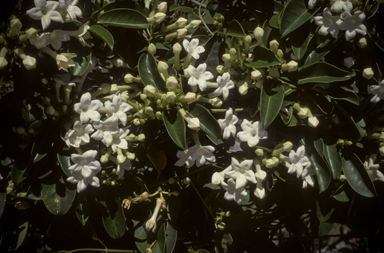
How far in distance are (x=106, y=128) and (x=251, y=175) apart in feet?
2.34

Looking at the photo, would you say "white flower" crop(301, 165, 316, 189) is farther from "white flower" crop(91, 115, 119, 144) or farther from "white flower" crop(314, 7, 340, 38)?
"white flower" crop(91, 115, 119, 144)

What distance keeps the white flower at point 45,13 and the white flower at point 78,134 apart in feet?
1.39

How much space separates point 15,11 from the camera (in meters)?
1.25

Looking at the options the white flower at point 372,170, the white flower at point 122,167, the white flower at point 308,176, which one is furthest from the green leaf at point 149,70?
the white flower at point 372,170

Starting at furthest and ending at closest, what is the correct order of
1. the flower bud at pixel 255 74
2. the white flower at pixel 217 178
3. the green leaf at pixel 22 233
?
the green leaf at pixel 22 233, the white flower at pixel 217 178, the flower bud at pixel 255 74

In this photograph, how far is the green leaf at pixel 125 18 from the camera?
4.33ft

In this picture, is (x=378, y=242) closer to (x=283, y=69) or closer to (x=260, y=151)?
(x=260, y=151)

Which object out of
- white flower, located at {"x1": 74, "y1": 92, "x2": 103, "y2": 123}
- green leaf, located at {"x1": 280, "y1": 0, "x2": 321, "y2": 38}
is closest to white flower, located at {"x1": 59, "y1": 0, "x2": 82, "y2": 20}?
white flower, located at {"x1": 74, "y1": 92, "x2": 103, "y2": 123}

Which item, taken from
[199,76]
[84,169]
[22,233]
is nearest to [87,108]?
[84,169]

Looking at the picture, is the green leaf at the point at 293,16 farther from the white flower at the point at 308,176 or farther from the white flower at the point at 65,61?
the white flower at the point at 65,61

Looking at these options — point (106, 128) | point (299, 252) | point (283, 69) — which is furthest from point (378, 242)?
point (106, 128)

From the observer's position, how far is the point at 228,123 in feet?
4.65

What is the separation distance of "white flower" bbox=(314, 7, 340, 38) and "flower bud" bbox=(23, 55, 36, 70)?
4.15ft

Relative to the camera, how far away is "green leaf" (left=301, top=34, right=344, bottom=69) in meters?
1.40
